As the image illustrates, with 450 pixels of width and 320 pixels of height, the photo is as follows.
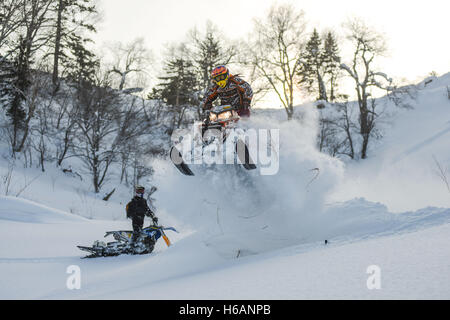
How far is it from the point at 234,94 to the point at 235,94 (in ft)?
0.08

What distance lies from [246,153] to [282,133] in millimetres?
1394

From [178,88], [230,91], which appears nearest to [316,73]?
[178,88]

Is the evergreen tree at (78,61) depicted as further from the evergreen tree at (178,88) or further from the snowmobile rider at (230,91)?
the snowmobile rider at (230,91)

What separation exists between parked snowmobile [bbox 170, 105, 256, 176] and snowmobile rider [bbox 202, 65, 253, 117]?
30cm

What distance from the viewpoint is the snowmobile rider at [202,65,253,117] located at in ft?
19.8

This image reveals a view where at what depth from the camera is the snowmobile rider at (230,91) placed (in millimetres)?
6023

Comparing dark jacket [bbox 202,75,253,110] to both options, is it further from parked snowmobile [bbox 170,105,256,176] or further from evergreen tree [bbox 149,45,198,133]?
evergreen tree [bbox 149,45,198,133]

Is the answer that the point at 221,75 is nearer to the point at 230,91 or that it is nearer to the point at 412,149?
the point at 230,91

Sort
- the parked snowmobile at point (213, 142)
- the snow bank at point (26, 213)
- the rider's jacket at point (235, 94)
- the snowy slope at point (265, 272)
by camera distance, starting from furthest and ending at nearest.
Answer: the snow bank at point (26, 213) → the rider's jacket at point (235, 94) → the parked snowmobile at point (213, 142) → the snowy slope at point (265, 272)

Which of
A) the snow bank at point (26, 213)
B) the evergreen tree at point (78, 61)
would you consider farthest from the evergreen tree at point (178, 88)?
the snow bank at point (26, 213)

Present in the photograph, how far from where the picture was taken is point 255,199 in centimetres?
561

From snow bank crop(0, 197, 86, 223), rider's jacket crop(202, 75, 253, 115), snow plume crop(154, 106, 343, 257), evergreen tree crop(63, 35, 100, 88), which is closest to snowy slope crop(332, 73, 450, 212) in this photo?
snow plume crop(154, 106, 343, 257)

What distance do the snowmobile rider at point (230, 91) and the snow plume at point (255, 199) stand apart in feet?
1.66
